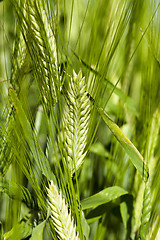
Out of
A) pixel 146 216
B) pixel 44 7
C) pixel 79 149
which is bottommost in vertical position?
pixel 146 216

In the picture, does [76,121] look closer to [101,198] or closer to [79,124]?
[79,124]

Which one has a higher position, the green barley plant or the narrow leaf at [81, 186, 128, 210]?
the green barley plant

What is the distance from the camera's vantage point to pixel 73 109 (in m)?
0.34

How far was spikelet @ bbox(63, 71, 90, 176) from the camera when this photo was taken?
33 centimetres

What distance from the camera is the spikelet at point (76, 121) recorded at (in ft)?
1.08

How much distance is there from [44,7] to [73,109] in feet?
0.41

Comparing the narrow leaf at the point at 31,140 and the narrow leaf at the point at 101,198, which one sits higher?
the narrow leaf at the point at 31,140

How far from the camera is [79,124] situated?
34 centimetres

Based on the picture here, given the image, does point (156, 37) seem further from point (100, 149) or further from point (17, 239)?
point (17, 239)

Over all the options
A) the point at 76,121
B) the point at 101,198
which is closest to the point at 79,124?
the point at 76,121

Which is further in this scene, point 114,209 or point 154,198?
point 114,209

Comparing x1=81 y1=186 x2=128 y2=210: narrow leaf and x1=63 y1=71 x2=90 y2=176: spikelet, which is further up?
x1=63 y1=71 x2=90 y2=176: spikelet

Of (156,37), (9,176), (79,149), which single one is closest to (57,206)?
(79,149)

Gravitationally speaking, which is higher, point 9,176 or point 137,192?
point 9,176
